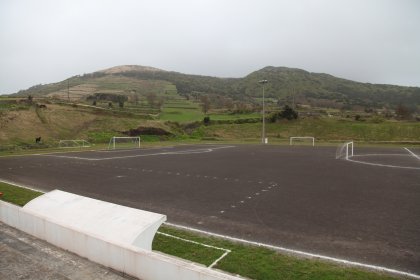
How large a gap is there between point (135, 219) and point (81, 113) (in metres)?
53.0

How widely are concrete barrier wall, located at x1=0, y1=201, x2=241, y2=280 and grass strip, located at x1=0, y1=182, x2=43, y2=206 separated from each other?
283cm

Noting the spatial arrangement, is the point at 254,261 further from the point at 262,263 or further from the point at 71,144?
the point at 71,144

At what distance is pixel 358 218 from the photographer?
10102 mm

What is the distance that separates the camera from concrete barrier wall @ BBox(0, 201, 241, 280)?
580cm

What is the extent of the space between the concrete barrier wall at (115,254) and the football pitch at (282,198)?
9.55ft

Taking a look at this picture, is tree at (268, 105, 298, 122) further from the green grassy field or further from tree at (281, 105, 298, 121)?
the green grassy field

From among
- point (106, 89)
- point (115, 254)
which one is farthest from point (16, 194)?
→ point (106, 89)

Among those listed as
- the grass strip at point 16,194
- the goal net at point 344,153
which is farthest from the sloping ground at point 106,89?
the grass strip at point 16,194

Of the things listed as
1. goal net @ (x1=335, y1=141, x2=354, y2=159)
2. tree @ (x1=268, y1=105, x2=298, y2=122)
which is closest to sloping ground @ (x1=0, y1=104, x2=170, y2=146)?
tree @ (x1=268, y1=105, x2=298, y2=122)

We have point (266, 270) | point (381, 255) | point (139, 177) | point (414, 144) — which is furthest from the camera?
point (414, 144)

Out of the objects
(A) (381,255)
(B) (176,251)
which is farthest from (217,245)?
(A) (381,255)

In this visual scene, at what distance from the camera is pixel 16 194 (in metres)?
13.3

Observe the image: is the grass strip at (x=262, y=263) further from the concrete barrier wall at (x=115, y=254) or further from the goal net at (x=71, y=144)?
the goal net at (x=71, y=144)

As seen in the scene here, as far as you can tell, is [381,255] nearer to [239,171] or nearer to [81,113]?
[239,171]
